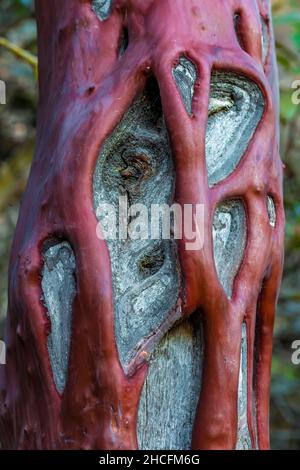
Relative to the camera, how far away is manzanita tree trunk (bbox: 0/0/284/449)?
1021 millimetres

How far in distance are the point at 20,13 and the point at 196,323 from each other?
1765 millimetres

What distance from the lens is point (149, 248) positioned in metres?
1.07

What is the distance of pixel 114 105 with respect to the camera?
3.48 ft

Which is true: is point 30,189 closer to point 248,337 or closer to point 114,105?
point 114,105

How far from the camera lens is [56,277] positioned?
107 centimetres

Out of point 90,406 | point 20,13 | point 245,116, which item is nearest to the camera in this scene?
point 90,406

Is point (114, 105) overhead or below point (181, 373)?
overhead

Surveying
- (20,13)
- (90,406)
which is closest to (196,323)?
(90,406)

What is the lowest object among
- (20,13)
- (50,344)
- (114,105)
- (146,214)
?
(50,344)

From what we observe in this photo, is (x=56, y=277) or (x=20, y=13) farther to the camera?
(x=20, y=13)

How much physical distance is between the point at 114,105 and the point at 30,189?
0.64 feet

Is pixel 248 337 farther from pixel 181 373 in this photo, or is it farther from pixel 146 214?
pixel 146 214

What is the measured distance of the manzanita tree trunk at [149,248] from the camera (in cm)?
102

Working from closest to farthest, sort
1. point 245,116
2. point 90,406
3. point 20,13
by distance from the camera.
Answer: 1. point 90,406
2. point 245,116
3. point 20,13
